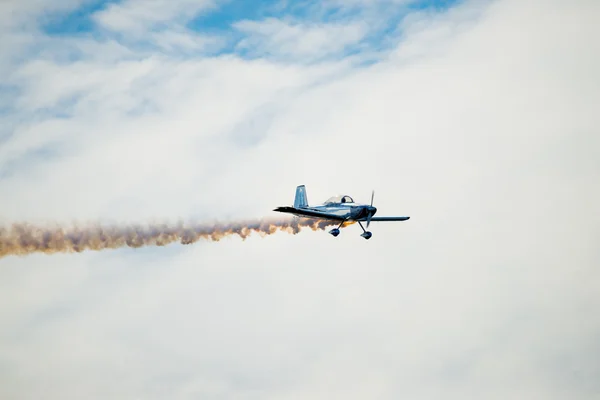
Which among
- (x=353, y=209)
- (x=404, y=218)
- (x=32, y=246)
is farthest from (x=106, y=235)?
(x=404, y=218)

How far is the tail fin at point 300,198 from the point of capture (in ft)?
249

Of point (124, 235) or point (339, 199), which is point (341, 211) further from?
point (124, 235)

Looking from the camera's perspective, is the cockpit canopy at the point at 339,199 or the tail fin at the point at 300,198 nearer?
the cockpit canopy at the point at 339,199

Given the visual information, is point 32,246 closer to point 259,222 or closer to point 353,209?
point 259,222

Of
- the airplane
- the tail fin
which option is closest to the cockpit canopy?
the airplane

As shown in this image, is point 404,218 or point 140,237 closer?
point 140,237

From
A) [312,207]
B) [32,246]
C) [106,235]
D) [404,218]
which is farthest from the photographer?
[404,218]

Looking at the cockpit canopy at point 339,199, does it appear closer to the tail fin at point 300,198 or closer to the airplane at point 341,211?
the airplane at point 341,211

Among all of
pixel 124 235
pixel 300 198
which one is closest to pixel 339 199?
pixel 300 198

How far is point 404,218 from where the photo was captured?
7781 cm

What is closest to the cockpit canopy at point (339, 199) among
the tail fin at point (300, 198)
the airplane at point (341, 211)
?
the airplane at point (341, 211)

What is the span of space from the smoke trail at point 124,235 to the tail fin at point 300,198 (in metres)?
1.95

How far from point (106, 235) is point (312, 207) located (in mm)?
21018

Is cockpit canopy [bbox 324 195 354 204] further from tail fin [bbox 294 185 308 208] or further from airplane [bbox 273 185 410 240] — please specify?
tail fin [bbox 294 185 308 208]
